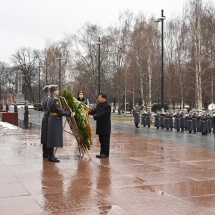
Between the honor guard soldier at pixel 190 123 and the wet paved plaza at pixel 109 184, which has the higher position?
the honor guard soldier at pixel 190 123

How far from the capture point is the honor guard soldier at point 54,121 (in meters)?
9.21

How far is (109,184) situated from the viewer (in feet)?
22.4

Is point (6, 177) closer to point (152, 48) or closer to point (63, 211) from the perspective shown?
point (63, 211)

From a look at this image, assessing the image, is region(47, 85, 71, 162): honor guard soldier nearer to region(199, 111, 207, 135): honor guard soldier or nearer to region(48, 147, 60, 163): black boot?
region(48, 147, 60, 163): black boot

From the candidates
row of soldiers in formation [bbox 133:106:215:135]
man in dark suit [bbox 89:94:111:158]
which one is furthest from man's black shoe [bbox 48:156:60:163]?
row of soldiers in formation [bbox 133:106:215:135]

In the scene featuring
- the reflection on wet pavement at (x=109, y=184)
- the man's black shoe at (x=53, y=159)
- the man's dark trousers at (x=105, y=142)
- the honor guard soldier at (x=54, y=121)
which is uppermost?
the honor guard soldier at (x=54, y=121)

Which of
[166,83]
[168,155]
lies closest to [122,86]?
[166,83]

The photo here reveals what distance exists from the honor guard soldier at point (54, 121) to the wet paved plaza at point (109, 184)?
48 centimetres

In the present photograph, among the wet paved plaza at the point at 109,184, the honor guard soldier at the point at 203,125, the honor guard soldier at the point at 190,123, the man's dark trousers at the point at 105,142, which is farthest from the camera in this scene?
the honor guard soldier at the point at 190,123

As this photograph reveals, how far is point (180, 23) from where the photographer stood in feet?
151

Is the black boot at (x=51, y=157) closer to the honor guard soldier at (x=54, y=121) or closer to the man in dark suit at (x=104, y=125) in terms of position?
the honor guard soldier at (x=54, y=121)

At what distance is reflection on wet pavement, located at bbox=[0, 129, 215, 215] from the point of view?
5.36 meters

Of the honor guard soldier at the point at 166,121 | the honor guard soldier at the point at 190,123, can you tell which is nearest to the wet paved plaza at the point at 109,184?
the honor guard soldier at the point at 190,123

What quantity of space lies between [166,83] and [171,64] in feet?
7.86
